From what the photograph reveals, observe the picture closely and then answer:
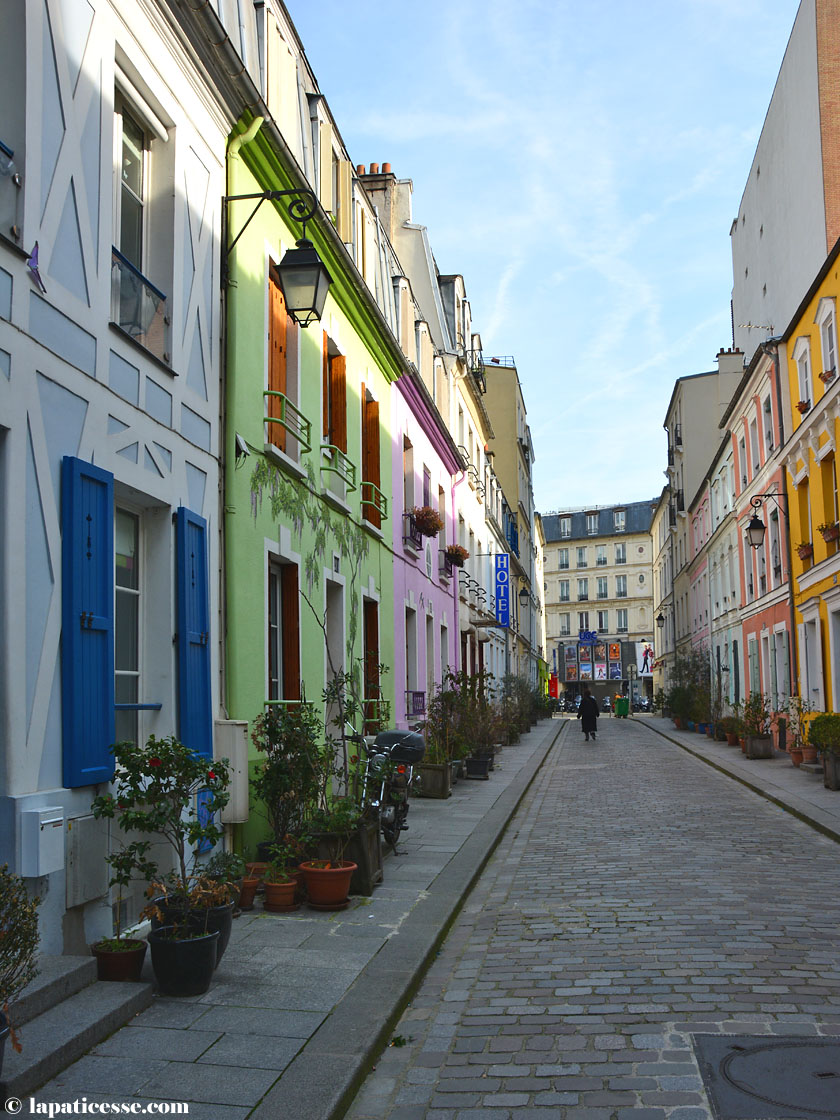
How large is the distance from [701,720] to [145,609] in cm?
2873

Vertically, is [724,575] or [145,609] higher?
[724,575]

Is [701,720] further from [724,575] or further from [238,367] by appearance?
[238,367]

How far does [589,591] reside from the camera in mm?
84250

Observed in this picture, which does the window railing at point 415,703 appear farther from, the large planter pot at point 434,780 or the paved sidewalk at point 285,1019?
the paved sidewalk at point 285,1019

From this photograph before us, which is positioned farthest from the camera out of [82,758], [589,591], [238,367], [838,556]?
[589,591]

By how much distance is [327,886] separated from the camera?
7.51 metres

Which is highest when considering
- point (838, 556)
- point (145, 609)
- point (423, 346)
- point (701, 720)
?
point (423, 346)

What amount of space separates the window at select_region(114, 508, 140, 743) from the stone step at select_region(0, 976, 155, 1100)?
2014mm

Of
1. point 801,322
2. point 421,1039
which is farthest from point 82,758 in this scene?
point 801,322

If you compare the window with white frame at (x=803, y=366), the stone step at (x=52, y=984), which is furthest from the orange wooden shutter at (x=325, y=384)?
the window with white frame at (x=803, y=366)

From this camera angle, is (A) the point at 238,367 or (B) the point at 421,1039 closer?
(B) the point at 421,1039

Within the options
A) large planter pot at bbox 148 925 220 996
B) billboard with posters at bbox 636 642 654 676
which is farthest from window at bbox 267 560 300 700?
billboard with posters at bbox 636 642 654 676

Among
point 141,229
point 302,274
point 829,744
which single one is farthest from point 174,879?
point 829,744

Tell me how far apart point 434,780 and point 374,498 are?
4.30 metres
